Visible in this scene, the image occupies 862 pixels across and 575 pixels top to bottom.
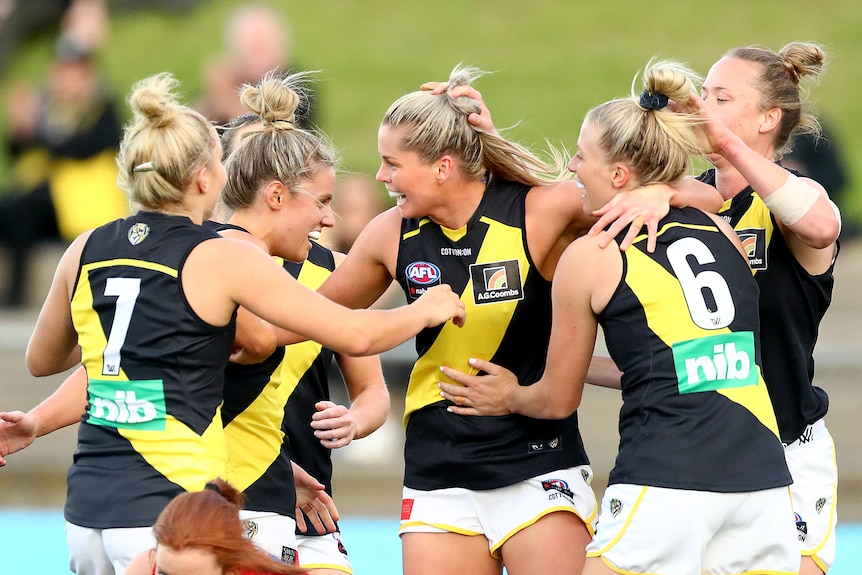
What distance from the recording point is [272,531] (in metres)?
3.39

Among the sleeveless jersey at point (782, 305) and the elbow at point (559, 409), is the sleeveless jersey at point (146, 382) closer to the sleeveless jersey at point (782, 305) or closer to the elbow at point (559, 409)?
the elbow at point (559, 409)

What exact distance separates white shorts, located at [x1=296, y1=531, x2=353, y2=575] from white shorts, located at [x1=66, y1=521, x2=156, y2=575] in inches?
31.8

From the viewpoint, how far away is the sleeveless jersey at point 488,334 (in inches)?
138

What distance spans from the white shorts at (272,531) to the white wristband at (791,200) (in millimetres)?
1583

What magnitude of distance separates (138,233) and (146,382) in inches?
14.3

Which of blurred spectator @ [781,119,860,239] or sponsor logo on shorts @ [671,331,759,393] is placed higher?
blurred spectator @ [781,119,860,239]

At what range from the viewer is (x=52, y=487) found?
8078 millimetres

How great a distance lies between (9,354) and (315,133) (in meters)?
5.34

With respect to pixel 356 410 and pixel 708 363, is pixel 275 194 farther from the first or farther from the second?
pixel 708 363

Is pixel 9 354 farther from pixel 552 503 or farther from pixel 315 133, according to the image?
pixel 552 503

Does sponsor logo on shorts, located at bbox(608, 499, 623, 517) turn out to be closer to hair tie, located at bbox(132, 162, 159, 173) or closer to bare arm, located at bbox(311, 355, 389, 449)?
bare arm, located at bbox(311, 355, 389, 449)

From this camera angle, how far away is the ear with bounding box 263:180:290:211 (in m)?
3.45

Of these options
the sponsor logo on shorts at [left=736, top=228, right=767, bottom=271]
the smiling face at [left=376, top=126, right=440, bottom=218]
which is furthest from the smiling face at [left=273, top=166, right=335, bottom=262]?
the sponsor logo on shorts at [left=736, top=228, right=767, bottom=271]

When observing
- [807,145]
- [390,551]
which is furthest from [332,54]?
[390,551]
